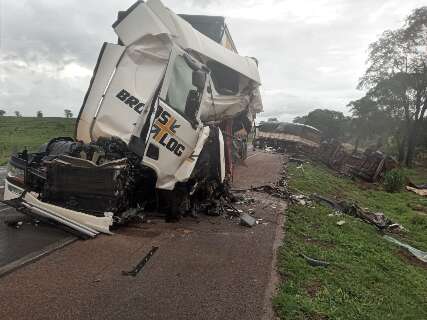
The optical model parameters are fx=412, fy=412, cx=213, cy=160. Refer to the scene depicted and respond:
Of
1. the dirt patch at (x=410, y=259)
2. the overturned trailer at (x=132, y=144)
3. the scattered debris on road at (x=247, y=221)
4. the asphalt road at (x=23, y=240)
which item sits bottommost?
the dirt patch at (x=410, y=259)

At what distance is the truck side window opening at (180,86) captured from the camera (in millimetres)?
6102

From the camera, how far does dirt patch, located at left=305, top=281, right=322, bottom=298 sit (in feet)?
14.6

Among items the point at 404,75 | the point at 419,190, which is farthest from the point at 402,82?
the point at 419,190

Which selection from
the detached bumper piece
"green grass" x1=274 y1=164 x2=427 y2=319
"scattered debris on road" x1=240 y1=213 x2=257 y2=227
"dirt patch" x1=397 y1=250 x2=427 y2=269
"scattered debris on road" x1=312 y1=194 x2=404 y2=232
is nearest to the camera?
"green grass" x1=274 y1=164 x2=427 y2=319

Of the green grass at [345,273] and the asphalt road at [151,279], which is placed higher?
the asphalt road at [151,279]

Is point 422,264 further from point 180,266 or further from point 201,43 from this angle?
point 201,43

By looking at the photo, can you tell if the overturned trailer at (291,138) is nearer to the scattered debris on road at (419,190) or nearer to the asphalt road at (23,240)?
the scattered debris on road at (419,190)

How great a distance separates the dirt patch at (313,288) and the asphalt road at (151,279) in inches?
16.4

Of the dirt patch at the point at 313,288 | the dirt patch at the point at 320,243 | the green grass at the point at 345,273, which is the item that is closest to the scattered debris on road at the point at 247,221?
the green grass at the point at 345,273

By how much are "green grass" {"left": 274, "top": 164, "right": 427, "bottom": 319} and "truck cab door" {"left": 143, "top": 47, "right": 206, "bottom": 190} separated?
200cm

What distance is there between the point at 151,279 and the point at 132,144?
2.29m

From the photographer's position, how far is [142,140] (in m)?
5.96

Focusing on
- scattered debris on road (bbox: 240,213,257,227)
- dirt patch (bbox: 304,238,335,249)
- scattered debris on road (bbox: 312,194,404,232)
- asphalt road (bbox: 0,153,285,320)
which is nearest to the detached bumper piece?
asphalt road (bbox: 0,153,285,320)

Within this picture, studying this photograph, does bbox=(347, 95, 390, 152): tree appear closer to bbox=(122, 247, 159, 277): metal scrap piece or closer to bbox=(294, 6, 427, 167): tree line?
bbox=(294, 6, 427, 167): tree line
